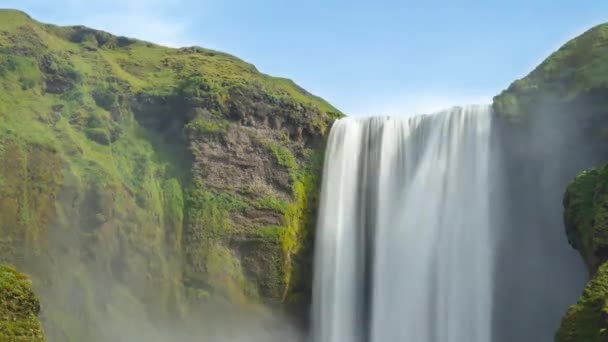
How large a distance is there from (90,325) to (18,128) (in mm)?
11638

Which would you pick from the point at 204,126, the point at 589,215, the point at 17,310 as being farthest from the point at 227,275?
the point at 17,310

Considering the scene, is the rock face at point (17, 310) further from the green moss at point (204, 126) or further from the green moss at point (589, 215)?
the green moss at point (204, 126)

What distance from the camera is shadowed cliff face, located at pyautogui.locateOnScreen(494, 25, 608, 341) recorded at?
35.4 m

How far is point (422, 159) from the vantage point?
135 feet

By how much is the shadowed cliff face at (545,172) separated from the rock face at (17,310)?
2396 centimetres

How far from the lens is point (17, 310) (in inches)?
736

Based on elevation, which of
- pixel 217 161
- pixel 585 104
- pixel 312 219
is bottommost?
pixel 312 219

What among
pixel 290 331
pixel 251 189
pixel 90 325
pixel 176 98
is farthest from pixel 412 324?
pixel 176 98

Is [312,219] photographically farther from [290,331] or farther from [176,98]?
[176,98]

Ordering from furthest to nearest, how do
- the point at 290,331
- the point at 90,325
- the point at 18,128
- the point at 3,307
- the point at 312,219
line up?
1. the point at 312,219
2. the point at 290,331
3. the point at 18,128
4. the point at 90,325
5. the point at 3,307

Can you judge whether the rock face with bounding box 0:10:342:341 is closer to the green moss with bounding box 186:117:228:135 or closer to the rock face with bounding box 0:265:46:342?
the green moss with bounding box 186:117:228:135

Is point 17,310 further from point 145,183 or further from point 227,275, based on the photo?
point 145,183

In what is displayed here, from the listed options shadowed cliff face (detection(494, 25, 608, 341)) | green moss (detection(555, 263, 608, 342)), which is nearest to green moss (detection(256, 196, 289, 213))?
shadowed cliff face (detection(494, 25, 608, 341))

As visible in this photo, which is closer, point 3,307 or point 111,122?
point 3,307
